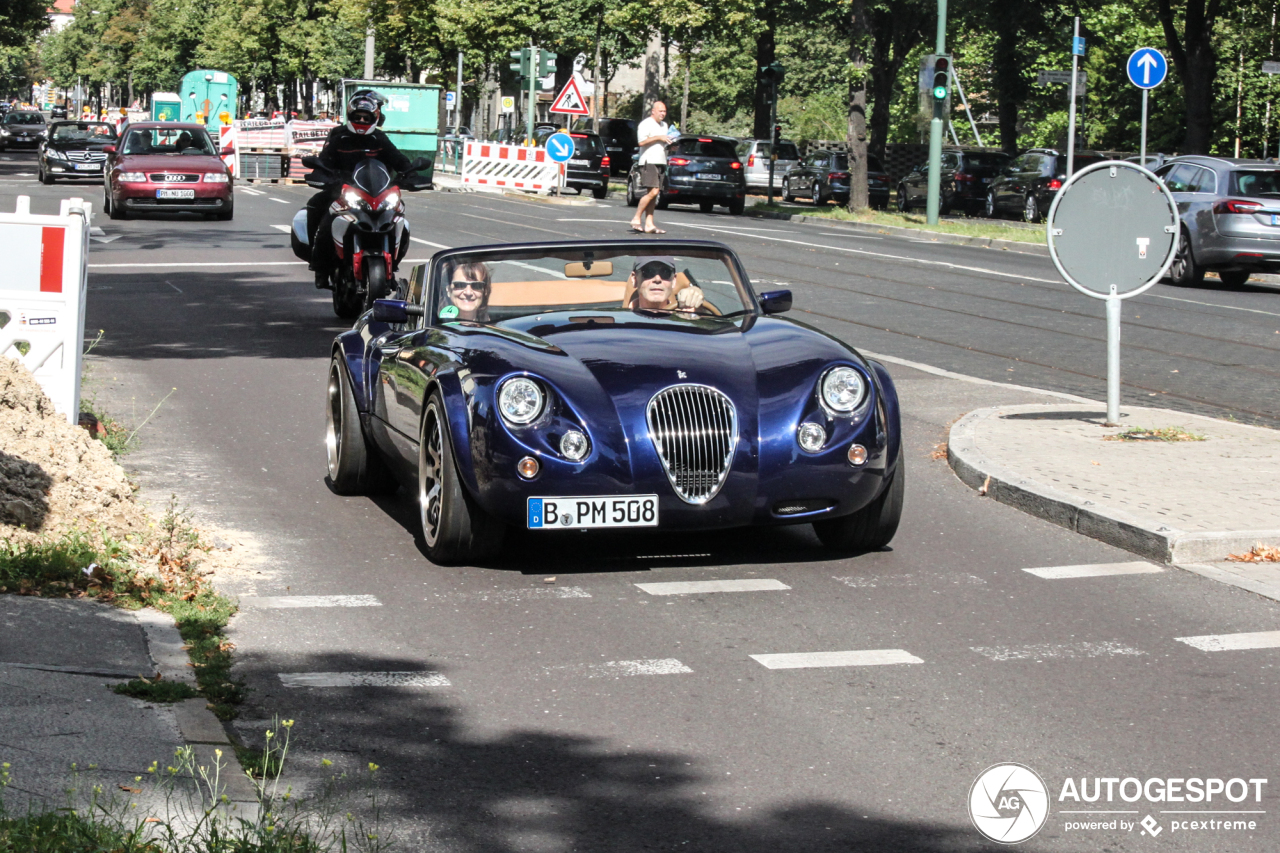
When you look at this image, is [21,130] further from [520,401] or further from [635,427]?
[635,427]

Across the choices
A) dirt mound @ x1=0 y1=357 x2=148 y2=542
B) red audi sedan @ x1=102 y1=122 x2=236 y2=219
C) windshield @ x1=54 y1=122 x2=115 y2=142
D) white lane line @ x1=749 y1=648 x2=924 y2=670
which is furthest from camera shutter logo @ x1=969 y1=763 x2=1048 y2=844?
windshield @ x1=54 y1=122 x2=115 y2=142

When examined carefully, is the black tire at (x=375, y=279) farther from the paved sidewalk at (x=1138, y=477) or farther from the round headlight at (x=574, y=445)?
the round headlight at (x=574, y=445)

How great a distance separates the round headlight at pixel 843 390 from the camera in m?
6.83

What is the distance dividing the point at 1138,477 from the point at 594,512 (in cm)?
326

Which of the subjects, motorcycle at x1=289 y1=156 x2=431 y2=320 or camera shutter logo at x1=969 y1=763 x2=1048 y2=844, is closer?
camera shutter logo at x1=969 y1=763 x2=1048 y2=844

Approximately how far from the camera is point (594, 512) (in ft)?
21.5

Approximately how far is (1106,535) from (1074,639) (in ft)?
5.57

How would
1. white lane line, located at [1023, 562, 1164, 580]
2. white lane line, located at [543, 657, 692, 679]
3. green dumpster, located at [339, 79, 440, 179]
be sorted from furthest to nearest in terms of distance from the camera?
green dumpster, located at [339, 79, 440, 179], white lane line, located at [1023, 562, 1164, 580], white lane line, located at [543, 657, 692, 679]

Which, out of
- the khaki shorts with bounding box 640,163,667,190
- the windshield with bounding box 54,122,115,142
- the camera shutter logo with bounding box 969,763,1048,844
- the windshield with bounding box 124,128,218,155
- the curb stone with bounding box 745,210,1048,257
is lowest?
the camera shutter logo with bounding box 969,763,1048,844

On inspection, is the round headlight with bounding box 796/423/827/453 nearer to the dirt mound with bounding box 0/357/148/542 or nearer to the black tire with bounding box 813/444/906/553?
the black tire with bounding box 813/444/906/553

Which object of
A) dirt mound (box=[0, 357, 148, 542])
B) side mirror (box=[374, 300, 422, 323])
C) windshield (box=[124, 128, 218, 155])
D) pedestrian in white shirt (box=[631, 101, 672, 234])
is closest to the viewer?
dirt mound (box=[0, 357, 148, 542])

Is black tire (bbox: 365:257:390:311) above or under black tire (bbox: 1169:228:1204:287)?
under

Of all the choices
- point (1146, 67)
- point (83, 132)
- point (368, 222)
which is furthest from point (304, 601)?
point (83, 132)

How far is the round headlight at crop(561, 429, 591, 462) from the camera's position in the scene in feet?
21.4
